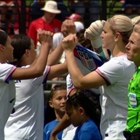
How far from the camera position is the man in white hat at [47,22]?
1270 centimetres

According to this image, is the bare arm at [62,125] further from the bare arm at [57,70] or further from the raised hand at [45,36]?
the raised hand at [45,36]

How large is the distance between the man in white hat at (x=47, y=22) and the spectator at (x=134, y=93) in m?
6.59

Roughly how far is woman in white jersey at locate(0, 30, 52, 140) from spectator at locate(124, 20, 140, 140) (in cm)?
111

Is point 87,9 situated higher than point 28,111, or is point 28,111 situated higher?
point 28,111

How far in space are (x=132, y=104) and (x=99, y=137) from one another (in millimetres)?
1289

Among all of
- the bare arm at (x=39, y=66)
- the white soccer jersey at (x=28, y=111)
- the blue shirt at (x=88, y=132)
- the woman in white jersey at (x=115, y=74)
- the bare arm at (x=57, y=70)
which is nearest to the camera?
the woman in white jersey at (x=115, y=74)

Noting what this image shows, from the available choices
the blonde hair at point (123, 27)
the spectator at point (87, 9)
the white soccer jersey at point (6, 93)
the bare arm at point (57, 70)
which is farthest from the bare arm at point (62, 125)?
the spectator at point (87, 9)

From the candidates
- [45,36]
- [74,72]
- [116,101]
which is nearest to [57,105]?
[45,36]

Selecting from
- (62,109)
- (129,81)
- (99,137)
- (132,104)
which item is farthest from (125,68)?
(62,109)

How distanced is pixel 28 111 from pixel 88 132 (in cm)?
70

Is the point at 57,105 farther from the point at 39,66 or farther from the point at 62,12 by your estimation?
the point at 62,12

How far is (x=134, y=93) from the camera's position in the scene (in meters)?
6.02

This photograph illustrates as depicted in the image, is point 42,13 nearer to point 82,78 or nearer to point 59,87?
point 59,87

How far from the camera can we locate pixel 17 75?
6852mm
